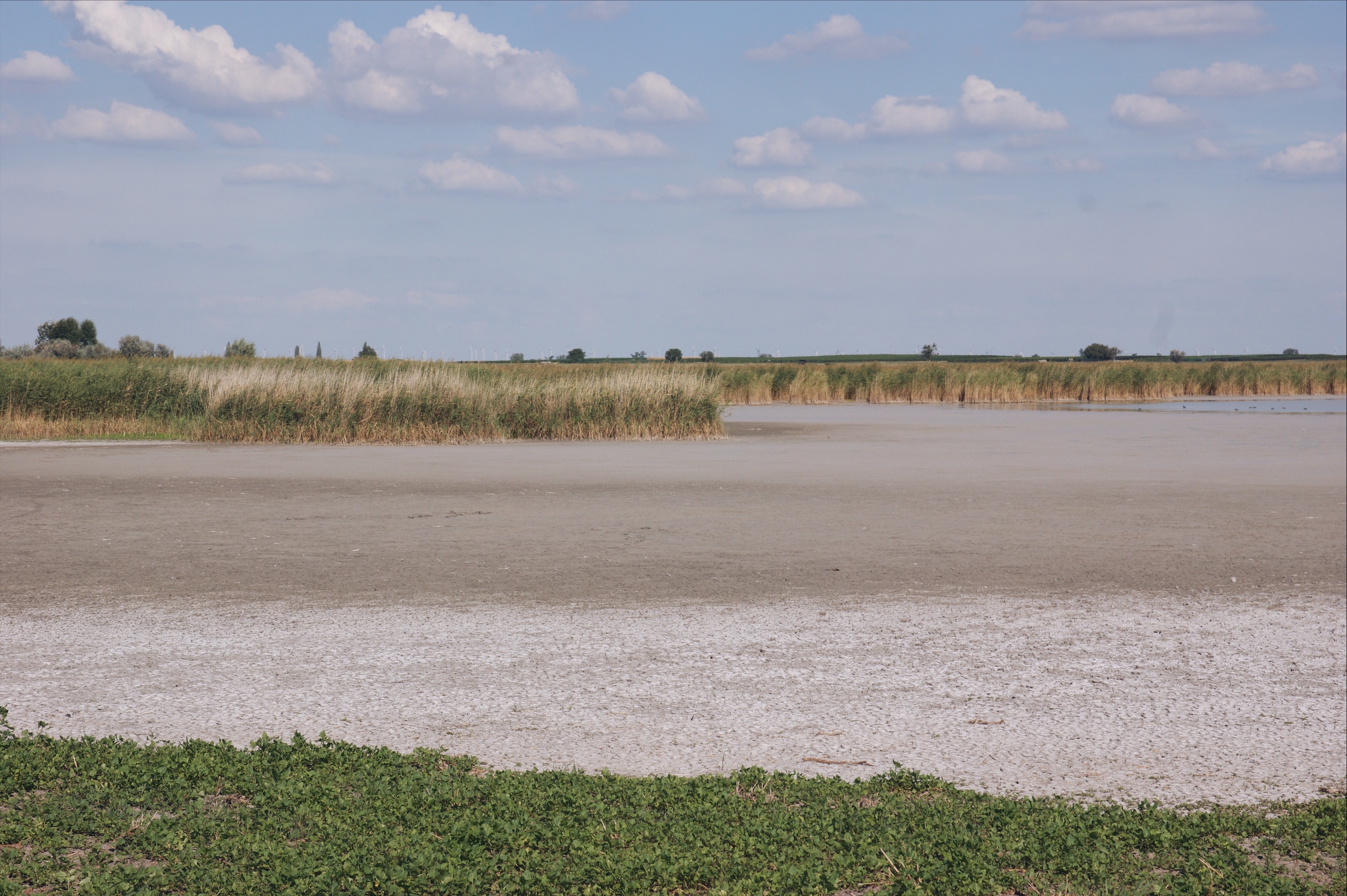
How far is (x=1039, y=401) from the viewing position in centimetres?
5356

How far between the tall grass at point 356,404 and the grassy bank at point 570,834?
23.5m

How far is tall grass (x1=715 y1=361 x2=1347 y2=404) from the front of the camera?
52750 mm

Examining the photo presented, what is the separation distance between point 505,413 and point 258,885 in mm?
25930

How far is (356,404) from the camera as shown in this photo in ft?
92.8

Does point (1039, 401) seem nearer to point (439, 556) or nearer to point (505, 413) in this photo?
point (505, 413)

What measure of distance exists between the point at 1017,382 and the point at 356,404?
35.3 meters

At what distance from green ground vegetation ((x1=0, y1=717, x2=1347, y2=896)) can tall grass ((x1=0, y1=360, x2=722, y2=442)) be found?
925 inches

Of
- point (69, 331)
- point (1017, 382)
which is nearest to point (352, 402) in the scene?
point (1017, 382)

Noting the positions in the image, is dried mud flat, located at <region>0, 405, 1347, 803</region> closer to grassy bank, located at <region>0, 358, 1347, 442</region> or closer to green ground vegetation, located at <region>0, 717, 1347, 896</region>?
green ground vegetation, located at <region>0, 717, 1347, 896</region>

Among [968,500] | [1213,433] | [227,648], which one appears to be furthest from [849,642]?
[1213,433]

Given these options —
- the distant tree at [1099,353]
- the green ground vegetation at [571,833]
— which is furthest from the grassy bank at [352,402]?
the distant tree at [1099,353]

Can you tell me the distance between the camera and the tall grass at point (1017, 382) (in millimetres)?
52750

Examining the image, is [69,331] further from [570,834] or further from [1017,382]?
[570,834]

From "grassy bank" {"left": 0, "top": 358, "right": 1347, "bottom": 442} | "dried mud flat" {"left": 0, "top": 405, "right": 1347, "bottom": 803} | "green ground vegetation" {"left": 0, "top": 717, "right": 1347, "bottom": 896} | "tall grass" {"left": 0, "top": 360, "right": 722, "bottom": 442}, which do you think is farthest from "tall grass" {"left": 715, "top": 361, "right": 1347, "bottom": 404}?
"green ground vegetation" {"left": 0, "top": 717, "right": 1347, "bottom": 896}
